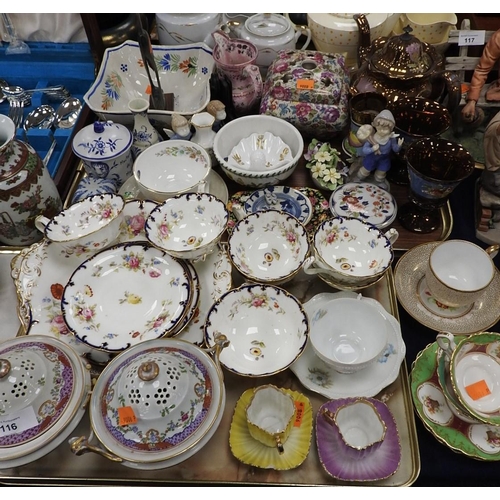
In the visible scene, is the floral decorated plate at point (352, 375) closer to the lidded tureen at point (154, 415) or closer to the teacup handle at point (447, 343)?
the teacup handle at point (447, 343)

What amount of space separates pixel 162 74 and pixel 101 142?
639 millimetres

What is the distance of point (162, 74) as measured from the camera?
206 centimetres

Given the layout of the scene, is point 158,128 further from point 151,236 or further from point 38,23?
point 38,23

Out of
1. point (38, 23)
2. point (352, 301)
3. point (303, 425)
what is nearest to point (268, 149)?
point (352, 301)

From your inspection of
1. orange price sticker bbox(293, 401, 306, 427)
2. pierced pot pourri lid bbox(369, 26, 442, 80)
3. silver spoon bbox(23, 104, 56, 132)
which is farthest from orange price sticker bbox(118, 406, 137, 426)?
silver spoon bbox(23, 104, 56, 132)

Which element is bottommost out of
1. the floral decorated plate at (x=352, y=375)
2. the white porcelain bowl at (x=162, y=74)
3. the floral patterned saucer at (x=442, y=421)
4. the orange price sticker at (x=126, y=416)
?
the floral patterned saucer at (x=442, y=421)

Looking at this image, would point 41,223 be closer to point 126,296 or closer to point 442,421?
point 126,296

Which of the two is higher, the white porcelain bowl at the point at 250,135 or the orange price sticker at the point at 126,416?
the white porcelain bowl at the point at 250,135

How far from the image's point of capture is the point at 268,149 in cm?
175

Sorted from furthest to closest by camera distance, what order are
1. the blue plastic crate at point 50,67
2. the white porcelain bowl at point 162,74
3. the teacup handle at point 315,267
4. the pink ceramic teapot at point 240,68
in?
the blue plastic crate at point 50,67
the white porcelain bowl at point 162,74
the pink ceramic teapot at point 240,68
the teacup handle at point 315,267

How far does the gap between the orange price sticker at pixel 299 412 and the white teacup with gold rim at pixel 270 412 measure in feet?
0.10

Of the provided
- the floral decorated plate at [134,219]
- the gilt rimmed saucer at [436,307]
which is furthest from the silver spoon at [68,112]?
the gilt rimmed saucer at [436,307]

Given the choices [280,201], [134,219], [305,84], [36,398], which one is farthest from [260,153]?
[36,398]

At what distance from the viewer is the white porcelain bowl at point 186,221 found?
138cm
